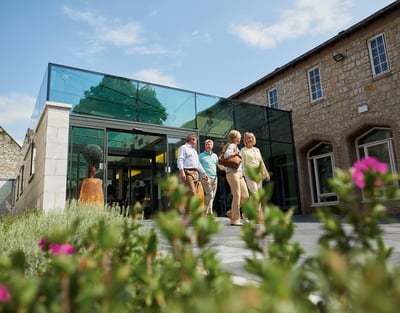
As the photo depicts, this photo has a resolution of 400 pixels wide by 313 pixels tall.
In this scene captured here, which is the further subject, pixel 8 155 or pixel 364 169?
pixel 8 155

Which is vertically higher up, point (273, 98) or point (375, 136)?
point (273, 98)

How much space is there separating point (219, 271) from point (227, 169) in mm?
4554

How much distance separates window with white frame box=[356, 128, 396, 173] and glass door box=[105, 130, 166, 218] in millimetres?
6913

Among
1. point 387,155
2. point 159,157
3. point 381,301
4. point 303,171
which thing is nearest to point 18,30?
point 159,157

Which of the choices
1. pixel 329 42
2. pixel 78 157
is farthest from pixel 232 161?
pixel 329 42

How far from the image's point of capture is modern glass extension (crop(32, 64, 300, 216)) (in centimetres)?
802

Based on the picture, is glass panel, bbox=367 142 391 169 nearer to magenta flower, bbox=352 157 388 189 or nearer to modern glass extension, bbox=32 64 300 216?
modern glass extension, bbox=32 64 300 216

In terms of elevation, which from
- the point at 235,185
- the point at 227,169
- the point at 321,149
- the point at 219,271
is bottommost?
the point at 219,271

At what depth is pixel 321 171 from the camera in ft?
39.1

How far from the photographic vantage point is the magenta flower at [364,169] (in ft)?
2.81

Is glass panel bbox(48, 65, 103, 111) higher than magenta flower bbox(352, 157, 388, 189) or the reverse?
higher

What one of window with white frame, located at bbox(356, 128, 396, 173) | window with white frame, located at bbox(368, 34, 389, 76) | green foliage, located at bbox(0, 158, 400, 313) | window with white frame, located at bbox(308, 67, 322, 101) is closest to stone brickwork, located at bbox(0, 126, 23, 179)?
window with white frame, located at bbox(308, 67, 322, 101)

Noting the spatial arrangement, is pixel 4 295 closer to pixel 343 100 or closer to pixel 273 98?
pixel 343 100

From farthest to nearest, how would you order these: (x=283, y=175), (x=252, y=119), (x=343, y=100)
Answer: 1. (x=283, y=175)
2. (x=252, y=119)
3. (x=343, y=100)
